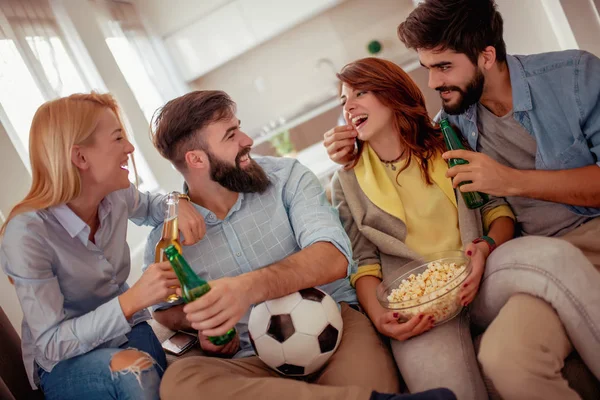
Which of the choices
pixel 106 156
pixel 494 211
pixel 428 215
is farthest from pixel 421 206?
pixel 106 156

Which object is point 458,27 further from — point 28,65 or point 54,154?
point 28,65

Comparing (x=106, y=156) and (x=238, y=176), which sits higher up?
(x=106, y=156)

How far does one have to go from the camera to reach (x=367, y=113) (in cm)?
189

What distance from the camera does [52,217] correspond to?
1671 millimetres

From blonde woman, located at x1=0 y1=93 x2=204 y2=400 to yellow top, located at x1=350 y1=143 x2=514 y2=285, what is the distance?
0.59 m

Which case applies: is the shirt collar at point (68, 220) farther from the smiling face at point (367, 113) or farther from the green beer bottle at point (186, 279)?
the smiling face at point (367, 113)

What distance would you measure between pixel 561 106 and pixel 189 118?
120 cm

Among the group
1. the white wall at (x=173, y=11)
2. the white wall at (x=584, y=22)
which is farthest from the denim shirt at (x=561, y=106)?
the white wall at (x=173, y=11)

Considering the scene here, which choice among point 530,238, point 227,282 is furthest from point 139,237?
point 530,238

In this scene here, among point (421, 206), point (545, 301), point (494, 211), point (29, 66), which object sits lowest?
point (545, 301)

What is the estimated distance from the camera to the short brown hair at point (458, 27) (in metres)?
1.78

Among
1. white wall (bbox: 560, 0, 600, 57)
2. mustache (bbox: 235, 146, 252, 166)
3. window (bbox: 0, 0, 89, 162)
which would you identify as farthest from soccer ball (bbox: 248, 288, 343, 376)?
white wall (bbox: 560, 0, 600, 57)

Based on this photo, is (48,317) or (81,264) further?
(81,264)

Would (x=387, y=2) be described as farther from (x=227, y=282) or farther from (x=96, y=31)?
(x=227, y=282)
